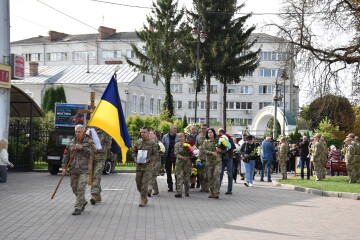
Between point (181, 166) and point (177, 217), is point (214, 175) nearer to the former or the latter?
point (181, 166)

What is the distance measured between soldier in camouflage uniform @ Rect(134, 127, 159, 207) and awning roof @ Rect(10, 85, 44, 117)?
44.5 feet

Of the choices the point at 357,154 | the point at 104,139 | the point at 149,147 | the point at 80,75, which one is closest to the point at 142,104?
the point at 80,75

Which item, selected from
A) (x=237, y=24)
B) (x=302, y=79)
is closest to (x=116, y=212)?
(x=302, y=79)

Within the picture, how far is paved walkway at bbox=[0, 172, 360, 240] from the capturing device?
9.76 metres

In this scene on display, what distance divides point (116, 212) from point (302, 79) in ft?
44.3

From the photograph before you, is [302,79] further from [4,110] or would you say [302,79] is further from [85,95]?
[85,95]

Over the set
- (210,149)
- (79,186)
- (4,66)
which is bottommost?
(79,186)

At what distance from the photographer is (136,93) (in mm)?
66750

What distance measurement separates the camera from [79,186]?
12047mm

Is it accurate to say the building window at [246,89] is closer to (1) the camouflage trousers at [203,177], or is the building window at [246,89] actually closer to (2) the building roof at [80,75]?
(2) the building roof at [80,75]

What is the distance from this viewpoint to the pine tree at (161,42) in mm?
58125

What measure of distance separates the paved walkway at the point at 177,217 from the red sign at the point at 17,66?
20.4 feet

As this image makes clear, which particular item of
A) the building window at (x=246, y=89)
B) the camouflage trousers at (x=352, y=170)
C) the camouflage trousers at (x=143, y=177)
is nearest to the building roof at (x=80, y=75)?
the building window at (x=246, y=89)

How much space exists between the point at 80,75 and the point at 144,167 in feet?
179
